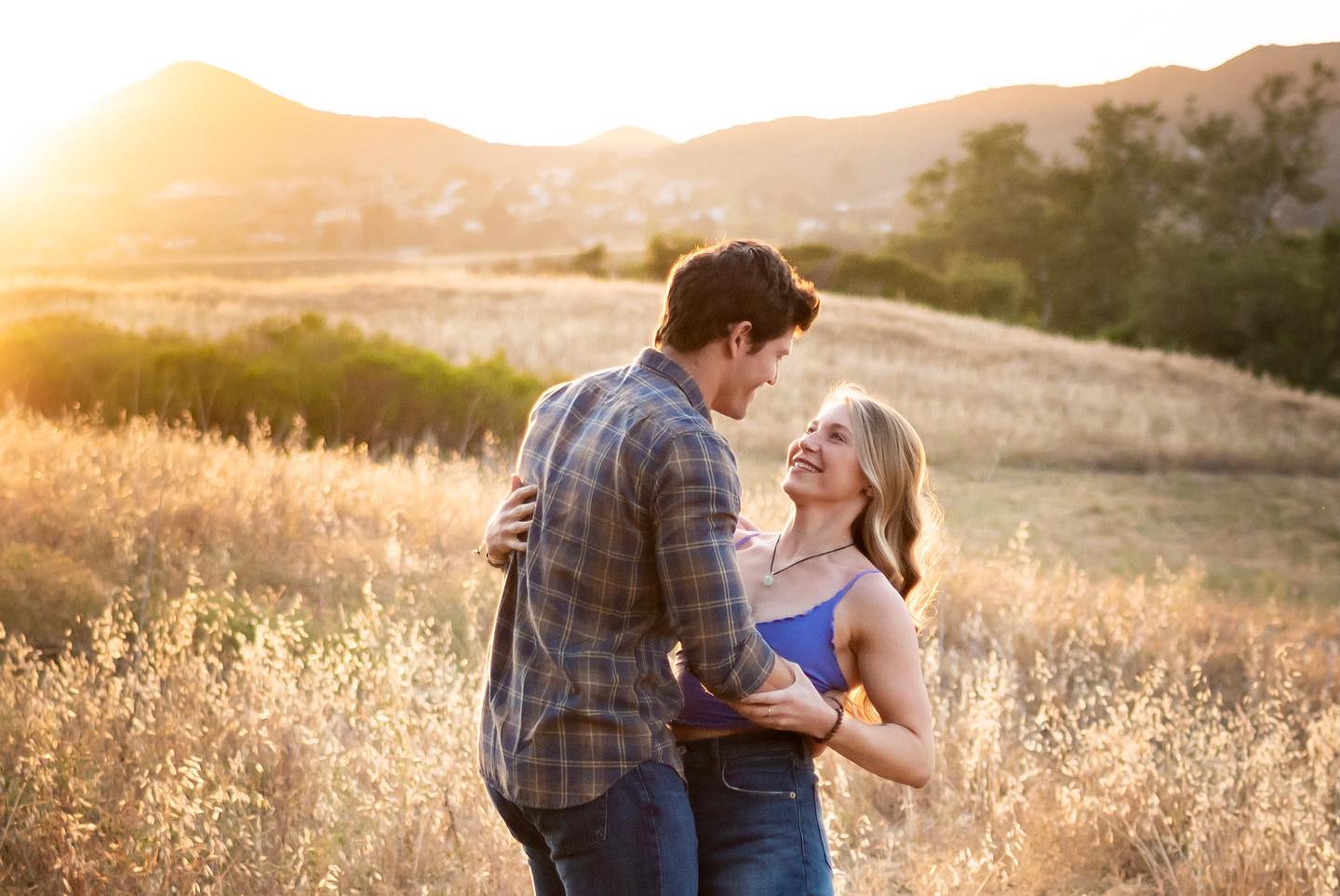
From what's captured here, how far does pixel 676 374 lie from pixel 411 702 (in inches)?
131

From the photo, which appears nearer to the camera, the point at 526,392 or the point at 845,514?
the point at 845,514

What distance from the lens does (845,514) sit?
2949 mm

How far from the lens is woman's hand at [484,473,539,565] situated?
8.10 ft

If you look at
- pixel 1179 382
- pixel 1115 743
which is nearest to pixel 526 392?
pixel 1115 743

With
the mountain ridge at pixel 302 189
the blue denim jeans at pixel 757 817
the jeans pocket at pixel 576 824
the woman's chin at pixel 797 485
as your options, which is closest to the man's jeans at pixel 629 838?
the jeans pocket at pixel 576 824

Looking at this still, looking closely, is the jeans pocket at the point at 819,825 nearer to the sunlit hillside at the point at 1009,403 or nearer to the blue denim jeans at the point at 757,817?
the blue denim jeans at the point at 757,817

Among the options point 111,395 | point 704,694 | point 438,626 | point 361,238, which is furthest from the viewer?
point 361,238

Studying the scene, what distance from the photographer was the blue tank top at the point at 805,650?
8.56 ft

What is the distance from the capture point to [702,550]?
2102 millimetres

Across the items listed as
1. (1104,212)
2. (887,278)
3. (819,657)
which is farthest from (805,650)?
(1104,212)

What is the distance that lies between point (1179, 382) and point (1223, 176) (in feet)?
96.3

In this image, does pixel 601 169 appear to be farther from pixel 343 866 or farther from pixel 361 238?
pixel 343 866

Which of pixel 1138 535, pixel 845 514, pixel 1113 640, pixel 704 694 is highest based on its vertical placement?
pixel 845 514

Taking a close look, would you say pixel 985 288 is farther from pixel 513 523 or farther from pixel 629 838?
pixel 629 838
